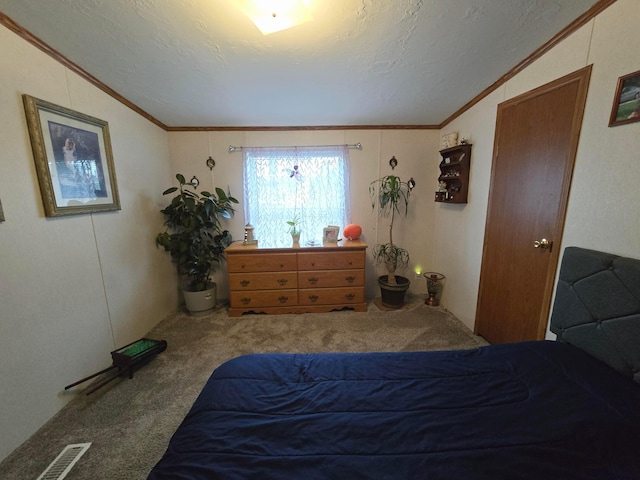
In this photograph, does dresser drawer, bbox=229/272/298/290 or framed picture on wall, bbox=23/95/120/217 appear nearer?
framed picture on wall, bbox=23/95/120/217

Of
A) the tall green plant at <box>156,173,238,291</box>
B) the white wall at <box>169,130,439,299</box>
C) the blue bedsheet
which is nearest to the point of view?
the blue bedsheet

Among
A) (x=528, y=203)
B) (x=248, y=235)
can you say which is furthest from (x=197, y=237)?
(x=528, y=203)

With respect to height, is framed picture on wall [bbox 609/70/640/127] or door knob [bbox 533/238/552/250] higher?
framed picture on wall [bbox 609/70/640/127]

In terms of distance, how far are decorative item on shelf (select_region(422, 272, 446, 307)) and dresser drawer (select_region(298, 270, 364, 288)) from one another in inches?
33.7

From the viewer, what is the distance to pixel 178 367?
202 cm

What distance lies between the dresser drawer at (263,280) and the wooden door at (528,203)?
1.94m

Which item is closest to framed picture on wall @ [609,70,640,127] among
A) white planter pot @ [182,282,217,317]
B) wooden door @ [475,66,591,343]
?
wooden door @ [475,66,591,343]

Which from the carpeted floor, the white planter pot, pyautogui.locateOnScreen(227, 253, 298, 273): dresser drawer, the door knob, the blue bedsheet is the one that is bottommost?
the carpeted floor

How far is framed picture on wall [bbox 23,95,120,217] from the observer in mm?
1507

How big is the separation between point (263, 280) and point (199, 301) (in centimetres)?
77

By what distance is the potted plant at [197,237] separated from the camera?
2.74 meters

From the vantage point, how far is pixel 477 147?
7.84ft

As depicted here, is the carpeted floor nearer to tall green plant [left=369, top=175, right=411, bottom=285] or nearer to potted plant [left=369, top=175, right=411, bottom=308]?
potted plant [left=369, top=175, right=411, bottom=308]

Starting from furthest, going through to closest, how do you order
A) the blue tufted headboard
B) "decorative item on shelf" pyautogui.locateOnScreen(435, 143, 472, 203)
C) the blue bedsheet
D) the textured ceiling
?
"decorative item on shelf" pyautogui.locateOnScreen(435, 143, 472, 203), the textured ceiling, the blue tufted headboard, the blue bedsheet
